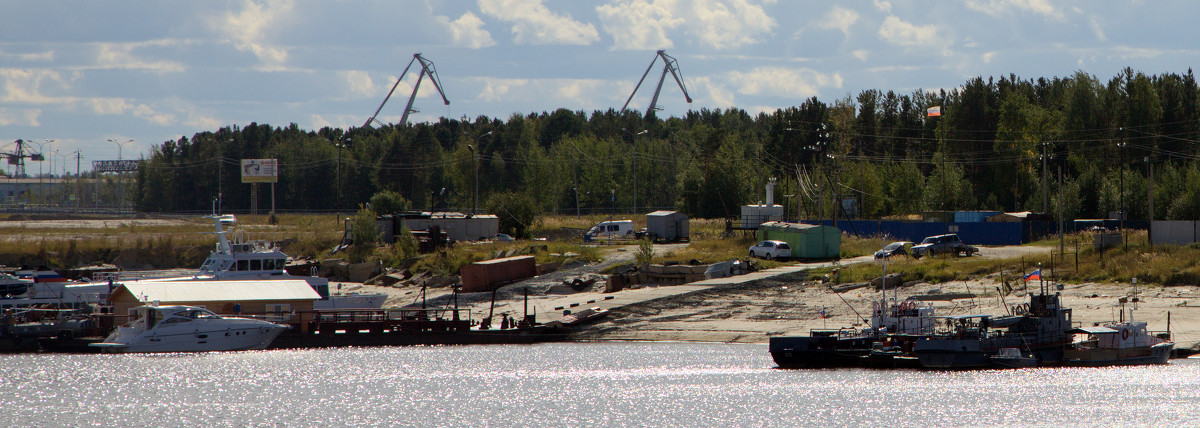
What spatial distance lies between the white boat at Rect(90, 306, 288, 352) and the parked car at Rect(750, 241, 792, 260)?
31608mm

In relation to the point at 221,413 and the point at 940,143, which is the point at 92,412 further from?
the point at 940,143

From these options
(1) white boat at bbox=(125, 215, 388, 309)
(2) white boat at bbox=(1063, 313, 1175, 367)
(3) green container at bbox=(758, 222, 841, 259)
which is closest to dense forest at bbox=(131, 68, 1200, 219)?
(3) green container at bbox=(758, 222, 841, 259)

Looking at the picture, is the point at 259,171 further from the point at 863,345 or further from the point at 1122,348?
the point at 1122,348

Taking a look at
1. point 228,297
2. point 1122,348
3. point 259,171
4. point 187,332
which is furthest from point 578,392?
point 259,171

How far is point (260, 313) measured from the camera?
5666 cm

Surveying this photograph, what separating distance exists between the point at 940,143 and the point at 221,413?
96.7 m

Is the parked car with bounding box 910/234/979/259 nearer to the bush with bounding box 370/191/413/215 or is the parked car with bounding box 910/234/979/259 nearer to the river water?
the river water

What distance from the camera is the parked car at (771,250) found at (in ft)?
241

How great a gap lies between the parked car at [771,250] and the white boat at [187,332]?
31.6 metres

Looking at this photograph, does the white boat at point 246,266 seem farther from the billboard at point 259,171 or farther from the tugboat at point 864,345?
the billboard at point 259,171

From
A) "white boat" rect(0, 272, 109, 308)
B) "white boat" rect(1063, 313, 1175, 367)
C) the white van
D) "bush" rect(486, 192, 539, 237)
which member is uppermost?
"bush" rect(486, 192, 539, 237)

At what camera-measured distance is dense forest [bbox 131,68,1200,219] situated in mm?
105438

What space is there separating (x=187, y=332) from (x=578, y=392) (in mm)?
19292

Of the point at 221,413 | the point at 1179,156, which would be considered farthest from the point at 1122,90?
the point at 221,413
